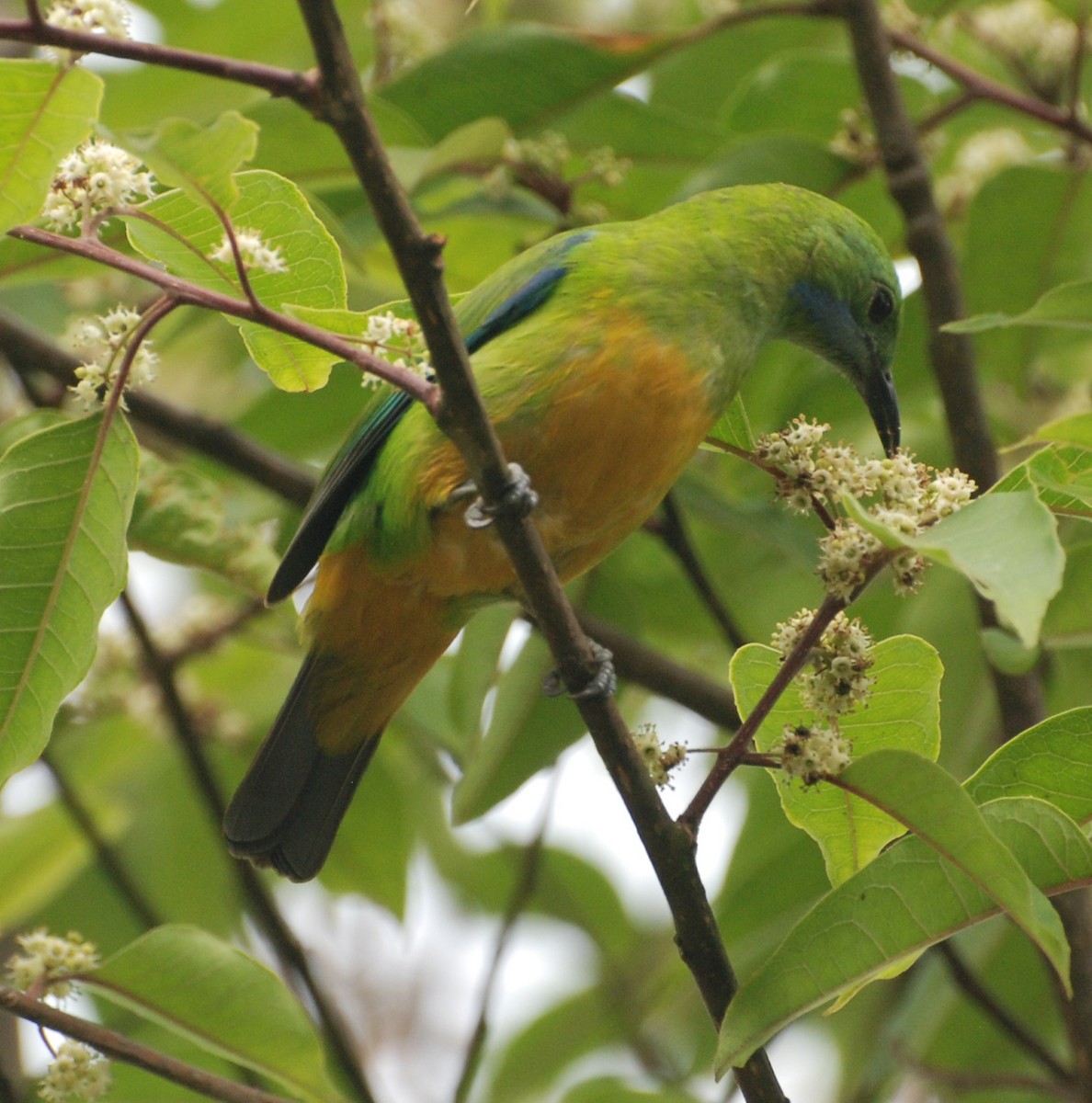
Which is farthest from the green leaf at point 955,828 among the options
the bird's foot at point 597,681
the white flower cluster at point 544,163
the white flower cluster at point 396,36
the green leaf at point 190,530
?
the white flower cluster at point 396,36

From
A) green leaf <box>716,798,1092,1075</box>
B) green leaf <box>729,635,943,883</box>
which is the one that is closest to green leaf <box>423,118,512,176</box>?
green leaf <box>729,635,943,883</box>

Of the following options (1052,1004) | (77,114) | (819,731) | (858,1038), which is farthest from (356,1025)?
(77,114)

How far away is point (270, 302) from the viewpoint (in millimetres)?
2283

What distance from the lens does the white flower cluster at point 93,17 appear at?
1.72m

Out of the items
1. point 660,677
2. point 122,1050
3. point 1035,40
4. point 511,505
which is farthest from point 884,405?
point 122,1050

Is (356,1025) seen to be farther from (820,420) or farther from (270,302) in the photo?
(270,302)

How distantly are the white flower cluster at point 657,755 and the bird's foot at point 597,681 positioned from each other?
0.27 feet

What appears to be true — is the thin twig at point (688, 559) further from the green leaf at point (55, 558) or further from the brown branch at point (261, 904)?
the green leaf at point (55, 558)

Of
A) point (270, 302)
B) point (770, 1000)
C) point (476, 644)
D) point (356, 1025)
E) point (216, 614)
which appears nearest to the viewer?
point (770, 1000)

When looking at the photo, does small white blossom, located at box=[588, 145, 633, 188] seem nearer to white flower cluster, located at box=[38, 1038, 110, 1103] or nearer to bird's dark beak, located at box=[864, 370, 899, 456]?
bird's dark beak, located at box=[864, 370, 899, 456]

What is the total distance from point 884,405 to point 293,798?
1.69m

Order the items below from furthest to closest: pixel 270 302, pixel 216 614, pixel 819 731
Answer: pixel 216 614 → pixel 270 302 → pixel 819 731

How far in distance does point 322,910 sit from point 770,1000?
15.5 feet

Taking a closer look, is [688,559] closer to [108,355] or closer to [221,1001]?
[221,1001]
